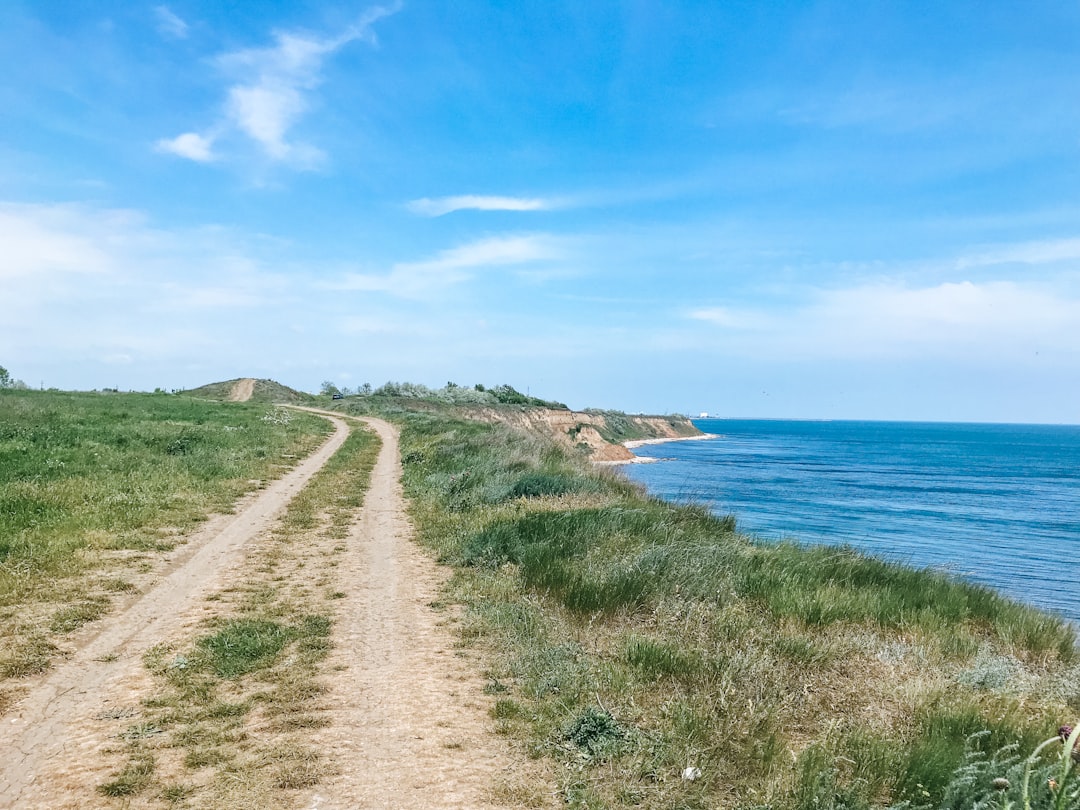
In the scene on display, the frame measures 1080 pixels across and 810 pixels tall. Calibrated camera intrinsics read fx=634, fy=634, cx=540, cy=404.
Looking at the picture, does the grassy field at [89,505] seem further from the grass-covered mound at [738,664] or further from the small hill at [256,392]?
the small hill at [256,392]

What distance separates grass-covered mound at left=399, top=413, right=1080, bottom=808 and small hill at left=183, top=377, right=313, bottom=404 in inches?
3358

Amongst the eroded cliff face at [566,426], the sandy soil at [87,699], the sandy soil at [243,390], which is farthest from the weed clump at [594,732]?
the sandy soil at [243,390]

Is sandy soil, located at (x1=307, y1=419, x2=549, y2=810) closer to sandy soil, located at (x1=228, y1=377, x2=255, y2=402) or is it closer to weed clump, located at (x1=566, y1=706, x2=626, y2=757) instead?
weed clump, located at (x1=566, y1=706, x2=626, y2=757)

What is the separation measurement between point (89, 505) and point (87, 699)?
28.3ft

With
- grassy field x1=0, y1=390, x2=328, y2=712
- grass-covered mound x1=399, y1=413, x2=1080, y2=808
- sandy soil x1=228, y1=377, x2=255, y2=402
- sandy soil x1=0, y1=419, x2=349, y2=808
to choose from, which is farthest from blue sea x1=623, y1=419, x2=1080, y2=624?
sandy soil x1=228, y1=377, x2=255, y2=402

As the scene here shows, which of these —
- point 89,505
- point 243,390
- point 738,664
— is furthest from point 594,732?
point 243,390

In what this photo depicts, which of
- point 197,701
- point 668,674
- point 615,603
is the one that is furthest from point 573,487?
point 197,701

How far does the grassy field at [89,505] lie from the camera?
7546mm

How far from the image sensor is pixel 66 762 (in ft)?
15.0

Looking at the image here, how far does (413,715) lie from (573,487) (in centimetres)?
1186

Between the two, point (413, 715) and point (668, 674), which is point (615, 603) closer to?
point (668, 674)

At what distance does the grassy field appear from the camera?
297 inches

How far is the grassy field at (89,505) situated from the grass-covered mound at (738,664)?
471 centimetres

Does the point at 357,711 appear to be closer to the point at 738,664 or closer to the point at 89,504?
the point at 738,664
